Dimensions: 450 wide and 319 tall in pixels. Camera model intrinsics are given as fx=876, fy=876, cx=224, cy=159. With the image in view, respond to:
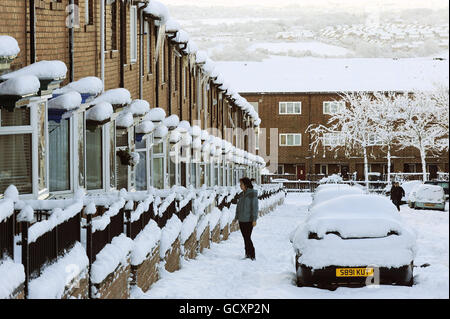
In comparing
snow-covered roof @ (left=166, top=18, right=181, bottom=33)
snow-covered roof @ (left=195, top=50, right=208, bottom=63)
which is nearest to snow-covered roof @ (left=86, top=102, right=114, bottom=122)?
snow-covered roof @ (left=166, top=18, right=181, bottom=33)

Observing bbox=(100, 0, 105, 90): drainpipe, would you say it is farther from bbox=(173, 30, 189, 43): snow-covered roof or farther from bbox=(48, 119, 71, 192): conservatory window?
bbox=(173, 30, 189, 43): snow-covered roof

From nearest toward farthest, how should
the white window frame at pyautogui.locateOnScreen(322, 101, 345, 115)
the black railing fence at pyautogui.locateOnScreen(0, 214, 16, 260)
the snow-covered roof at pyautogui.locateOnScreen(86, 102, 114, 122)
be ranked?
the black railing fence at pyautogui.locateOnScreen(0, 214, 16, 260) < the snow-covered roof at pyautogui.locateOnScreen(86, 102, 114, 122) < the white window frame at pyautogui.locateOnScreen(322, 101, 345, 115)

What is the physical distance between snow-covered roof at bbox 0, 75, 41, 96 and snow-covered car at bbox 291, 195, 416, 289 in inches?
171

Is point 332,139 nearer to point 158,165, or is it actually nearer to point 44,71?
point 158,165

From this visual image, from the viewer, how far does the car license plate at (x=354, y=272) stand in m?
11.6

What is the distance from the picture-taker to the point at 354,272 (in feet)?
38.0

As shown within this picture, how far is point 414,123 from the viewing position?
2525 inches

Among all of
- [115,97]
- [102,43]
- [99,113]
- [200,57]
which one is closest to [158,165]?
[102,43]

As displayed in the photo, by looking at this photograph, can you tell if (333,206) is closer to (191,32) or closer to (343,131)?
(191,32)

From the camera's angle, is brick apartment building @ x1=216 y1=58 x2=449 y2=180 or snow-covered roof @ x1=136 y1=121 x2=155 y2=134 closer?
snow-covered roof @ x1=136 y1=121 x2=155 y2=134

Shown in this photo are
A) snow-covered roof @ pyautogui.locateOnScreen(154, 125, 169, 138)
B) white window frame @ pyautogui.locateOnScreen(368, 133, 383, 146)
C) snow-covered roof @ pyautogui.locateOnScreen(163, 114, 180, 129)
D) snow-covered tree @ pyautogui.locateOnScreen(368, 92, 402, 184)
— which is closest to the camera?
snow-covered roof @ pyautogui.locateOnScreen(154, 125, 169, 138)

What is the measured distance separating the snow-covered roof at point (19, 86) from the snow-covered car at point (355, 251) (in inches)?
171

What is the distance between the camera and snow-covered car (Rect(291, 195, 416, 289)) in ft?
38.0

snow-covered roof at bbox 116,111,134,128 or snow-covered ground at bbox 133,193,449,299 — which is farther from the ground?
snow-covered roof at bbox 116,111,134,128
